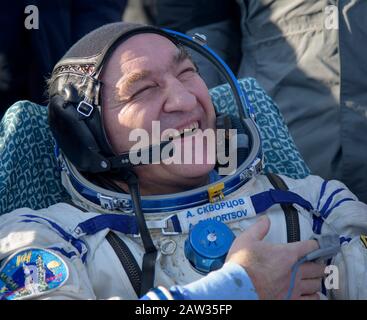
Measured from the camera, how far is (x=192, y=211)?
1881mm

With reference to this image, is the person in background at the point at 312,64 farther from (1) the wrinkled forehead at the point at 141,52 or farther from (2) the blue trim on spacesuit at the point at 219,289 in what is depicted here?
(2) the blue trim on spacesuit at the point at 219,289

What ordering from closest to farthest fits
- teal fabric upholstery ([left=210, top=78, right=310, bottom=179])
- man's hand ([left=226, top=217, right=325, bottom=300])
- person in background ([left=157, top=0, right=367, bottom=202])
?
man's hand ([left=226, top=217, right=325, bottom=300]) → teal fabric upholstery ([left=210, top=78, right=310, bottom=179]) → person in background ([left=157, top=0, right=367, bottom=202])

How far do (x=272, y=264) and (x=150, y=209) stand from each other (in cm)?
40

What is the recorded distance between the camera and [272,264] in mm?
1656

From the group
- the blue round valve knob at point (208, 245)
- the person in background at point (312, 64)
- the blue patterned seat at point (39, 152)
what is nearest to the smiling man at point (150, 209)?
the blue round valve knob at point (208, 245)

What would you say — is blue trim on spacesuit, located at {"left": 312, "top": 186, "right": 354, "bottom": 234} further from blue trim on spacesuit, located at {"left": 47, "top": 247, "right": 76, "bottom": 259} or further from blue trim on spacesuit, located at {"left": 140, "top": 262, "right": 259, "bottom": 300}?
blue trim on spacesuit, located at {"left": 47, "top": 247, "right": 76, "bottom": 259}

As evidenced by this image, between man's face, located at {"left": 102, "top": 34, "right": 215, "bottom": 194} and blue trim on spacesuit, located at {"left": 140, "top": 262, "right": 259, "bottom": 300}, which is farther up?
man's face, located at {"left": 102, "top": 34, "right": 215, "bottom": 194}

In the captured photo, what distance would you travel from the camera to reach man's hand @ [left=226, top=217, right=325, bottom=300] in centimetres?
161

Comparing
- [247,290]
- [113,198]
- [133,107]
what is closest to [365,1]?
[133,107]

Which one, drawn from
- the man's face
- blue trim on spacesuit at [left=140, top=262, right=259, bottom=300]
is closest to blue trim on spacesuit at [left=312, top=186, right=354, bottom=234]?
the man's face

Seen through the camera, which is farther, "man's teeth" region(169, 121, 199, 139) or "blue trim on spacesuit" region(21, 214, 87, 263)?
"man's teeth" region(169, 121, 199, 139)

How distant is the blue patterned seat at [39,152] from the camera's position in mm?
2082

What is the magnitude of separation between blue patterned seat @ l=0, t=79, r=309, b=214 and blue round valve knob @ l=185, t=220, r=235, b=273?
0.58 metres

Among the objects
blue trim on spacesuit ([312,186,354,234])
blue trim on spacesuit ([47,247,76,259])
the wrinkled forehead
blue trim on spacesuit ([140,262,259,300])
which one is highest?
the wrinkled forehead
